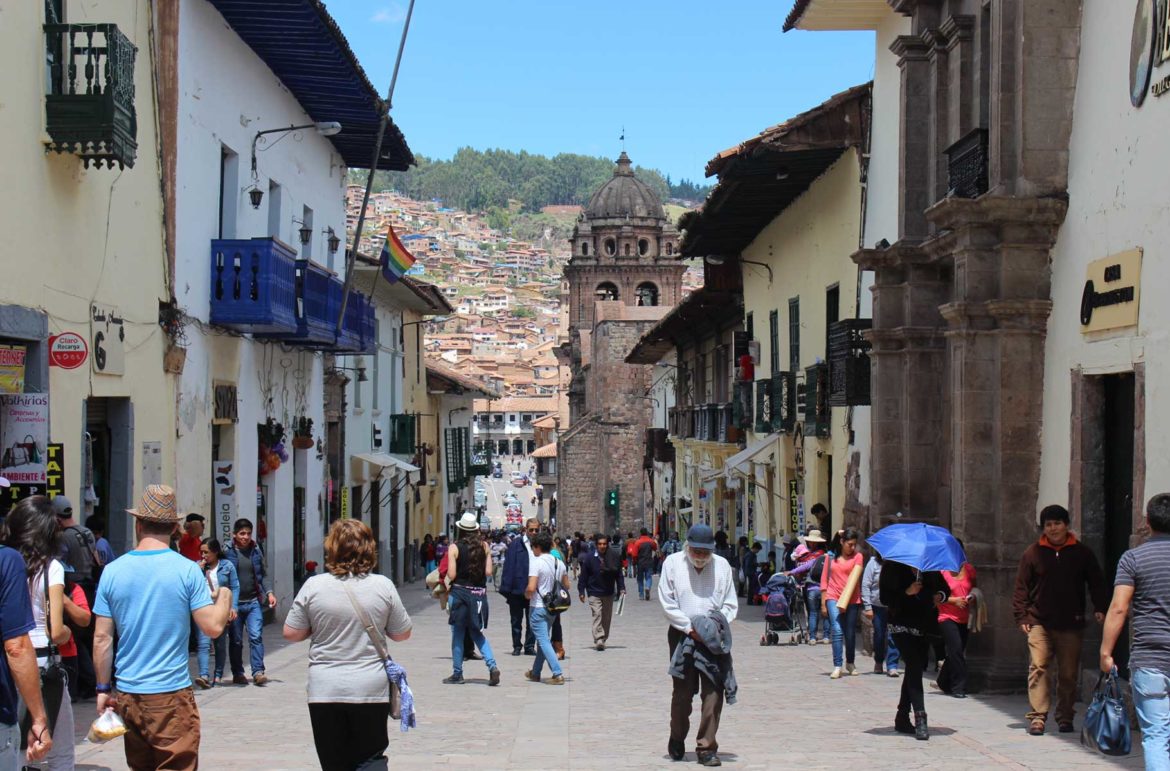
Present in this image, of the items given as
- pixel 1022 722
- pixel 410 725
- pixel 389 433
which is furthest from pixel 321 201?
pixel 410 725

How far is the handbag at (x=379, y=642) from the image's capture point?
712cm

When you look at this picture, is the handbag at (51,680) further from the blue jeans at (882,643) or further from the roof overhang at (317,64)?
the roof overhang at (317,64)

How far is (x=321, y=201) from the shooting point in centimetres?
2684

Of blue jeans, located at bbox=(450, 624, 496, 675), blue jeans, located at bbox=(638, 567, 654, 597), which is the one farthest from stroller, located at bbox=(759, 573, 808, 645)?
blue jeans, located at bbox=(638, 567, 654, 597)

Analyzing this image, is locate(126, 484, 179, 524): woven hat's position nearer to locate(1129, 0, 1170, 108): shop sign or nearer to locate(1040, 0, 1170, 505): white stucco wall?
locate(1040, 0, 1170, 505): white stucco wall

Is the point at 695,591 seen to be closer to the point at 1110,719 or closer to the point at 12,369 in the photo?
the point at 1110,719

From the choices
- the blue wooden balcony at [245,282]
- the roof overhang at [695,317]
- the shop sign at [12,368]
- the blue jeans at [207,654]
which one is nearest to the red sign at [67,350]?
the shop sign at [12,368]

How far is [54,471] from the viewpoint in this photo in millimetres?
13188

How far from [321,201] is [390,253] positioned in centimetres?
272

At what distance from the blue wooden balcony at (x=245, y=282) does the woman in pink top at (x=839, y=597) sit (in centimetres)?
743

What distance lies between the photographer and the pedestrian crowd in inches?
277

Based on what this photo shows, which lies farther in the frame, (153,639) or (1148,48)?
(1148,48)

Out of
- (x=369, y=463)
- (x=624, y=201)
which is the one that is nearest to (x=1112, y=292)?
(x=369, y=463)

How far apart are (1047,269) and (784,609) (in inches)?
267
